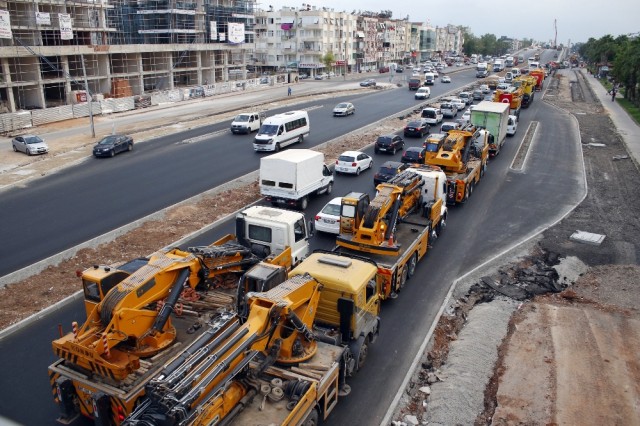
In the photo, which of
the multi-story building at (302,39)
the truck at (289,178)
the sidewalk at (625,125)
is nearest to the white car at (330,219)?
the truck at (289,178)

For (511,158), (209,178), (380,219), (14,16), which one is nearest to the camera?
(380,219)

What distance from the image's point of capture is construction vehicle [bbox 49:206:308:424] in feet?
33.6

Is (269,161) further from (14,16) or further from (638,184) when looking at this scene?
(14,16)

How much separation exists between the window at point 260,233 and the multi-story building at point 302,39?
10030 cm

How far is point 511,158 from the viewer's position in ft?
125

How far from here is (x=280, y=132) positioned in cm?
3838

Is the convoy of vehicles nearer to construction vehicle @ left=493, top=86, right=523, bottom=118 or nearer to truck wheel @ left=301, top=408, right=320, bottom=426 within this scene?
truck wheel @ left=301, top=408, right=320, bottom=426

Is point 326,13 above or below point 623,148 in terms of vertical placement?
above

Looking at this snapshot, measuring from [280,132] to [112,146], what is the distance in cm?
1217

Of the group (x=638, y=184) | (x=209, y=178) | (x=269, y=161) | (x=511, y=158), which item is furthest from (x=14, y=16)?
(x=638, y=184)

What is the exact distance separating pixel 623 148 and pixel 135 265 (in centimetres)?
4129

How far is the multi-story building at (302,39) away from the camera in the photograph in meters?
114

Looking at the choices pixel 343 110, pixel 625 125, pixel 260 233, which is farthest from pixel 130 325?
pixel 625 125

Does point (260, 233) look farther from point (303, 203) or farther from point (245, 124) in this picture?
point (245, 124)
